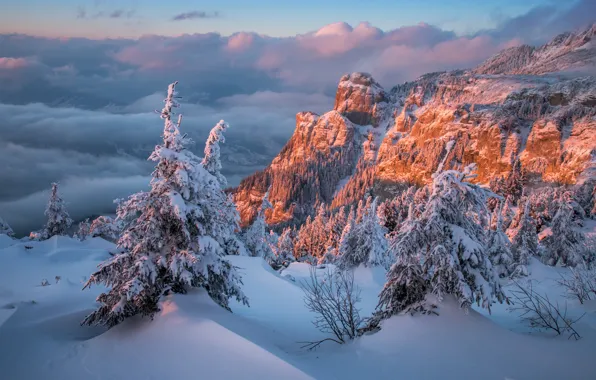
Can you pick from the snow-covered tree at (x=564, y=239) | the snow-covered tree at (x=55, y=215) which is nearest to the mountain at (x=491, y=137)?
the snow-covered tree at (x=564, y=239)

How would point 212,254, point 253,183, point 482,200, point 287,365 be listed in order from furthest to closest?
1. point 253,183
2. point 212,254
3. point 482,200
4. point 287,365

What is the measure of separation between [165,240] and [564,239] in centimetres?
3750

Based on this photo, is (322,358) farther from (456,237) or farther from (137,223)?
(137,223)

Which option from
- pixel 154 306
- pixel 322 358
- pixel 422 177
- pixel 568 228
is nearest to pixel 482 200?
pixel 322 358

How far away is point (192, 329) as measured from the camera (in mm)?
8906

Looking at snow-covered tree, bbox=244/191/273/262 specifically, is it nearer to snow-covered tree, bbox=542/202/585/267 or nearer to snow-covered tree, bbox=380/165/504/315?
snow-covered tree, bbox=542/202/585/267

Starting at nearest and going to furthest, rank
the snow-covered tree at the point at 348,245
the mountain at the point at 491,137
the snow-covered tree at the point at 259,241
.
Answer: the snow-covered tree at the point at 348,245 < the snow-covered tree at the point at 259,241 < the mountain at the point at 491,137

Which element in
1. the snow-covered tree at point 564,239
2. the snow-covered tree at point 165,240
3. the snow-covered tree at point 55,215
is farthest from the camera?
the snow-covered tree at point 55,215

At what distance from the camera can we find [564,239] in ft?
109

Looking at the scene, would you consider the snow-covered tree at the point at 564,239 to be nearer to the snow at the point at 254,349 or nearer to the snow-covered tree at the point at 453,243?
the snow at the point at 254,349

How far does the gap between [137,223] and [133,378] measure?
3993 mm

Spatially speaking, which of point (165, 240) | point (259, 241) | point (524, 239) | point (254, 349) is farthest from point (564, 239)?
point (165, 240)

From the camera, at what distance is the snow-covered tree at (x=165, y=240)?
30.6 feet

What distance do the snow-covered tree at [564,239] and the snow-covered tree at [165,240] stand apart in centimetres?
3554
